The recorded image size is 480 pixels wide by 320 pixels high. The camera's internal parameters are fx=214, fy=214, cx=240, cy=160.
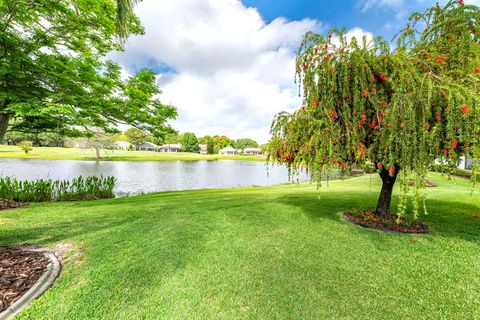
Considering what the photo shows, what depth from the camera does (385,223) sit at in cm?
496

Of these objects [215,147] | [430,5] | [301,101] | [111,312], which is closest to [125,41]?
[301,101]

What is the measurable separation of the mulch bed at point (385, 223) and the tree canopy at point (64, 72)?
783 centimetres

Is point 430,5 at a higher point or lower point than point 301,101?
higher

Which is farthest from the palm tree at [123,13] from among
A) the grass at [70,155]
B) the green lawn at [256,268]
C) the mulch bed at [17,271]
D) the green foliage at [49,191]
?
the grass at [70,155]

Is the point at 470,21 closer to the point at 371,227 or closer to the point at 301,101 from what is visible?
the point at 301,101

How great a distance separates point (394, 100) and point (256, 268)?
3.61 meters

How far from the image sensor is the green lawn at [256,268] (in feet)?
8.60

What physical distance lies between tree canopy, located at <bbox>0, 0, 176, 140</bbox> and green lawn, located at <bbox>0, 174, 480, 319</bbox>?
3.69 metres

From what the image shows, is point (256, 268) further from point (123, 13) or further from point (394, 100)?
point (123, 13)

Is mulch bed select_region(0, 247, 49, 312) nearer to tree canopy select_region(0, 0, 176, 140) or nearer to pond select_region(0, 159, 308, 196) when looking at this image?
tree canopy select_region(0, 0, 176, 140)

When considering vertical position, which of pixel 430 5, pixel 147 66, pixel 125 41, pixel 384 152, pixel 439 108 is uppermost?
pixel 147 66

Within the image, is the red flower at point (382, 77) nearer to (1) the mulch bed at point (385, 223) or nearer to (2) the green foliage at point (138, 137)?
(1) the mulch bed at point (385, 223)

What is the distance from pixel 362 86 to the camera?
3.98 metres

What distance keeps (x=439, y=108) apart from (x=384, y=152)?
106 centimetres
